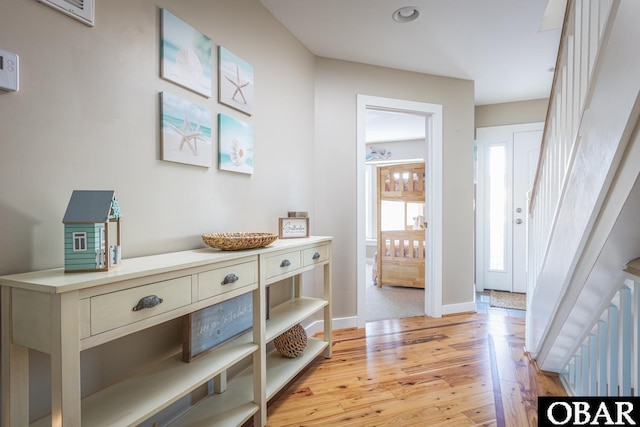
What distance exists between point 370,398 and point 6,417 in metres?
1.59

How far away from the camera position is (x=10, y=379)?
0.93 metres

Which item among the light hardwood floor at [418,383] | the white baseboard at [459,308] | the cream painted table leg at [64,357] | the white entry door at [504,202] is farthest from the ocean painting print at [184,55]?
the white entry door at [504,202]

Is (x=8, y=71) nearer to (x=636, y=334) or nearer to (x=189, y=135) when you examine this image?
(x=189, y=135)

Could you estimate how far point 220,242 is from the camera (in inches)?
60.3

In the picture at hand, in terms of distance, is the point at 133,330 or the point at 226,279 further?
the point at 226,279

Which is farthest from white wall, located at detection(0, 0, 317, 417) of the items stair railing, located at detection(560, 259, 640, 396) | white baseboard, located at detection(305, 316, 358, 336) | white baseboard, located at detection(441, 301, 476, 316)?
white baseboard, located at detection(441, 301, 476, 316)

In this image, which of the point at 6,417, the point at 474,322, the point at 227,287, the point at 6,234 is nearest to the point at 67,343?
the point at 6,417

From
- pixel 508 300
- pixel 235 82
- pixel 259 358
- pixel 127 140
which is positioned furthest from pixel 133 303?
pixel 508 300

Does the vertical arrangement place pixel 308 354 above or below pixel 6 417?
below

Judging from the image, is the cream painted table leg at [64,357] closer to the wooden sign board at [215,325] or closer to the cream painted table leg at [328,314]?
the wooden sign board at [215,325]

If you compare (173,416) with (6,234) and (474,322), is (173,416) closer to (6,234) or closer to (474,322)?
(6,234)

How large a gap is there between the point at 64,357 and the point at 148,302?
26 cm

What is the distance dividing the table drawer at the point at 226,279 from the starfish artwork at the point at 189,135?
614 mm

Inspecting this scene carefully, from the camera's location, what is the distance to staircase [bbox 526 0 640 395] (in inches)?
32.4
